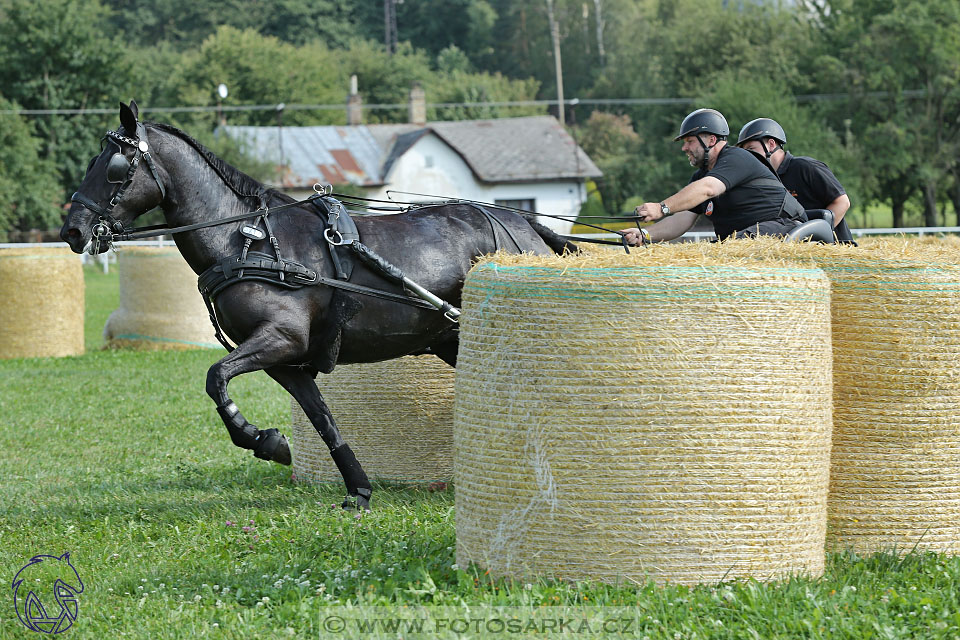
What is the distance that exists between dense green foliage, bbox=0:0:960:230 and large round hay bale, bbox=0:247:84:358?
31.2 metres

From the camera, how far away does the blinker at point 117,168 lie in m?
7.00

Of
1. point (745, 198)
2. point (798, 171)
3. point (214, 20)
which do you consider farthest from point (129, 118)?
point (214, 20)

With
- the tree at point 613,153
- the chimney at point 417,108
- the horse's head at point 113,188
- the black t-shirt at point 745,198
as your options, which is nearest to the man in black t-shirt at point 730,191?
the black t-shirt at point 745,198

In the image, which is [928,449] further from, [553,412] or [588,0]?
[588,0]

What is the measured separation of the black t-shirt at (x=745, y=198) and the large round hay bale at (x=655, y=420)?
225 centimetres

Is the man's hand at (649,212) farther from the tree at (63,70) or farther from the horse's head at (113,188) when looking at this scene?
the tree at (63,70)

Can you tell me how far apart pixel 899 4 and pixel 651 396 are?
160 ft

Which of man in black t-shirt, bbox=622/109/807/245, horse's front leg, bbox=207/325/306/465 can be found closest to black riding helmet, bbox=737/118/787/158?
man in black t-shirt, bbox=622/109/807/245

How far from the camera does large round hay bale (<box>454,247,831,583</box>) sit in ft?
15.3

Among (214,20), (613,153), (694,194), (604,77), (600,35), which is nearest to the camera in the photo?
(694,194)

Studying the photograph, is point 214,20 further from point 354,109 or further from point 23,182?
point 23,182

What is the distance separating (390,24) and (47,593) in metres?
96.8

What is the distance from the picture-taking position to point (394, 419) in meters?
8.06

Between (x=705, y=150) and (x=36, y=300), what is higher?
(x=705, y=150)
